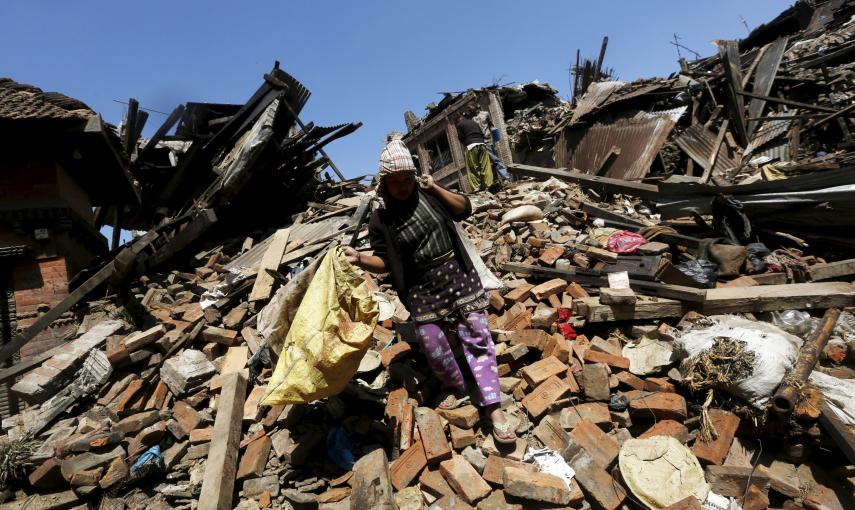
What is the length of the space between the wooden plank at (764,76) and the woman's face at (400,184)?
888cm

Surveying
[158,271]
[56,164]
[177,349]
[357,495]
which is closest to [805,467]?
[357,495]

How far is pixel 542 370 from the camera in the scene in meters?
3.05

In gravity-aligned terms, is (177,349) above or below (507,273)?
above

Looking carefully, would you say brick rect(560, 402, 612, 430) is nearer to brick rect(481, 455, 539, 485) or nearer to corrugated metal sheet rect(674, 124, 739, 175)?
brick rect(481, 455, 539, 485)

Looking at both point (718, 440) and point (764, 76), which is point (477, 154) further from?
point (718, 440)

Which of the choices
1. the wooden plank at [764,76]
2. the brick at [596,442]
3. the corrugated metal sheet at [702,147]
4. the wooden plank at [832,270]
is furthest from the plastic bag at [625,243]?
the wooden plank at [764,76]

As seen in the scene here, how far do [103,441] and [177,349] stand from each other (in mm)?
1124

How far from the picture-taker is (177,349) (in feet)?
13.4

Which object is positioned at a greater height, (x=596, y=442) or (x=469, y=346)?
(x=469, y=346)

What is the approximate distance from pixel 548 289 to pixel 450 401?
1.67 m

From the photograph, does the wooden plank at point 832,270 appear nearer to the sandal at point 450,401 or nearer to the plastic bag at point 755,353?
the plastic bag at point 755,353

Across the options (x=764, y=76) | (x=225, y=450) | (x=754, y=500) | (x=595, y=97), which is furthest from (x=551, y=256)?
(x=595, y=97)

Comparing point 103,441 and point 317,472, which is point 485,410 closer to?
point 317,472

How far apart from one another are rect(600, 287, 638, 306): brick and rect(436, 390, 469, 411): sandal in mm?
1586
